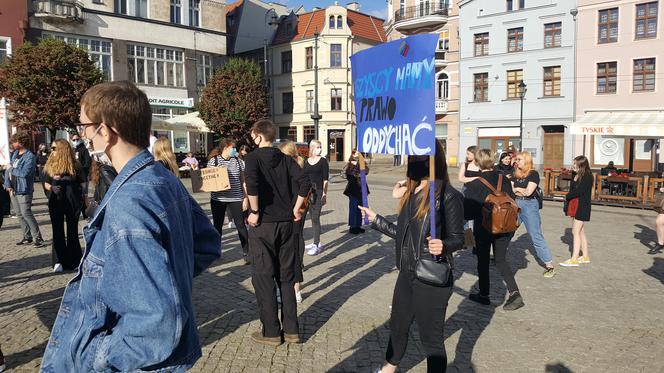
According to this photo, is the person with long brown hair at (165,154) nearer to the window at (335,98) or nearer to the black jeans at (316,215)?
the black jeans at (316,215)

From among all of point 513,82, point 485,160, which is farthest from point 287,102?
point 485,160

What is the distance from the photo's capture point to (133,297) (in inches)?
60.9

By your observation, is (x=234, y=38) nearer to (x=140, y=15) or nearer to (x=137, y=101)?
(x=140, y=15)

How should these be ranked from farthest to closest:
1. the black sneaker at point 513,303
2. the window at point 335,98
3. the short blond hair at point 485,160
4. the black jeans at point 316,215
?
the window at point 335,98, the black jeans at point 316,215, the short blond hair at point 485,160, the black sneaker at point 513,303

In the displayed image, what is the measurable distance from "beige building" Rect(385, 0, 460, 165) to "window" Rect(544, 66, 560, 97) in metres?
6.33

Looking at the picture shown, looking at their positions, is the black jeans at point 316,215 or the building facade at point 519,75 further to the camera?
the building facade at point 519,75

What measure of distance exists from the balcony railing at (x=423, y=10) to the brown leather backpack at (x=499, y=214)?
3555 cm

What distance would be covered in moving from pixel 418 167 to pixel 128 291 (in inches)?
100

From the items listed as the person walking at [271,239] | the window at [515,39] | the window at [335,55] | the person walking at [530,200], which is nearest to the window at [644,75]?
the window at [515,39]

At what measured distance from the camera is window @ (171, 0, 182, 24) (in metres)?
37.4

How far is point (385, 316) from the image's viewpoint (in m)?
5.58

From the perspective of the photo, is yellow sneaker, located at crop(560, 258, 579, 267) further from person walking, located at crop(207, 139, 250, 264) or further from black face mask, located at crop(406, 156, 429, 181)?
black face mask, located at crop(406, 156, 429, 181)

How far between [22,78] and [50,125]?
241cm

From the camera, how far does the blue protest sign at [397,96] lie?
326 cm
